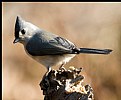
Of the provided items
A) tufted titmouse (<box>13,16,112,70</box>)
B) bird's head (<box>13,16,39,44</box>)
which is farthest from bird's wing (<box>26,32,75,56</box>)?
bird's head (<box>13,16,39,44</box>)

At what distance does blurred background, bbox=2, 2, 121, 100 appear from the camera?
4.59m

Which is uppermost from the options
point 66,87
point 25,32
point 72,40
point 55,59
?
point 72,40

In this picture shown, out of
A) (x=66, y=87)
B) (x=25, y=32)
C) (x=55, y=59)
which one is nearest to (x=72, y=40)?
(x=25, y=32)

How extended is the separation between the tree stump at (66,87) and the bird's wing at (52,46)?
27.0 inches

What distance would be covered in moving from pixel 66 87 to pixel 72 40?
2.97 meters

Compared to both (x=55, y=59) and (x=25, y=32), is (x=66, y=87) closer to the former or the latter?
(x=55, y=59)

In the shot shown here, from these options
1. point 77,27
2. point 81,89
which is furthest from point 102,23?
point 81,89

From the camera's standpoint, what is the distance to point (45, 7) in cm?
559

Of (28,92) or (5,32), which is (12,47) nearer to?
(5,32)

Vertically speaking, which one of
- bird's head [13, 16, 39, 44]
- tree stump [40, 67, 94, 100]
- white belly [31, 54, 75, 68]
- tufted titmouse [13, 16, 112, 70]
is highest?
bird's head [13, 16, 39, 44]

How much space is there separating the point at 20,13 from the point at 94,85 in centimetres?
131

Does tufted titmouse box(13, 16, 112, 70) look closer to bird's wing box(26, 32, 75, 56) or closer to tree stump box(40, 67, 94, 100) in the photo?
bird's wing box(26, 32, 75, 56)

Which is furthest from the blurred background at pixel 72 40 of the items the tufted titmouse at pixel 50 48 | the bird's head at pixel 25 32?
the tufted titmouse at pixel 50 48

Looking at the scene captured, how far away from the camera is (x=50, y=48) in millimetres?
2803
